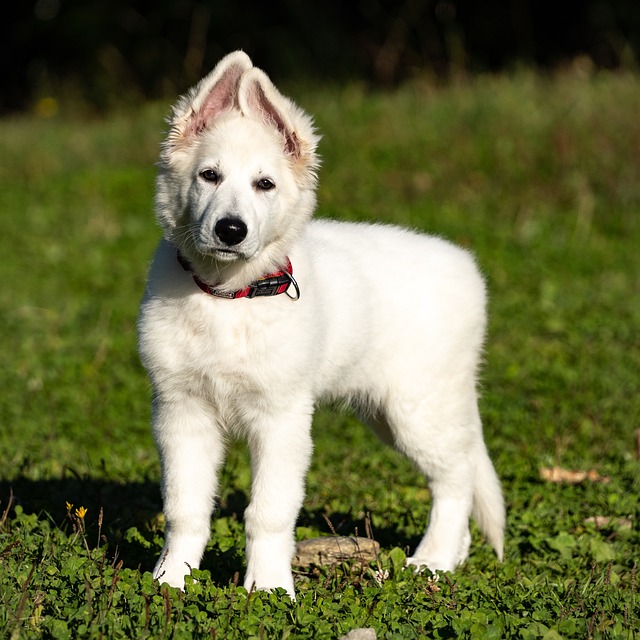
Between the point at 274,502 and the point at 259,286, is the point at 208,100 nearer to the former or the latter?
the point at 259,286

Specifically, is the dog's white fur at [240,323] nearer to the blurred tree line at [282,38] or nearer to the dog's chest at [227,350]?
the dog's chest at [227,350]

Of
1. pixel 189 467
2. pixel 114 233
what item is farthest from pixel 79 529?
pixel 114 233

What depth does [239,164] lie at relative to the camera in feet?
13.2

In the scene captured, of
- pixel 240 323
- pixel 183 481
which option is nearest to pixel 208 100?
pixel 240 323

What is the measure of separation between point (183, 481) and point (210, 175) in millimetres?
1233

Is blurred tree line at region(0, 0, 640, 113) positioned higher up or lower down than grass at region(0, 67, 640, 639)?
lower down

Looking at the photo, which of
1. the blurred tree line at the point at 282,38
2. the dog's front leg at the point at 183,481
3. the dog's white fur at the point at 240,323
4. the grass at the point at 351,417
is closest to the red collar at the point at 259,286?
the dog's white fur at the point at 240,323

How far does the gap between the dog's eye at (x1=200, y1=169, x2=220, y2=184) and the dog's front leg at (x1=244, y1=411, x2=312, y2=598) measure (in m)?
0.99

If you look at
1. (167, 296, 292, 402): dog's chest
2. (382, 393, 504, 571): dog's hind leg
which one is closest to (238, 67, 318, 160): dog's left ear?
(167, 296, 292, 402): dog's chest

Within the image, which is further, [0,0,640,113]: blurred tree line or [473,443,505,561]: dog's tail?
[0,0,640,113]: blurred tree line

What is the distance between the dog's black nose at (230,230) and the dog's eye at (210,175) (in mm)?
273

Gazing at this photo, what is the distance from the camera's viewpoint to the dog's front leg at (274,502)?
4008 millimetres

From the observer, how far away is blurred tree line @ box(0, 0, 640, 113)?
67.5 ft

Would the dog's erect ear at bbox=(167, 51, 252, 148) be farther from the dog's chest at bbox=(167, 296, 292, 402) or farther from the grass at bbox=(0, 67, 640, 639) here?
the grass at bbox=(0, 67, 640, 639)
